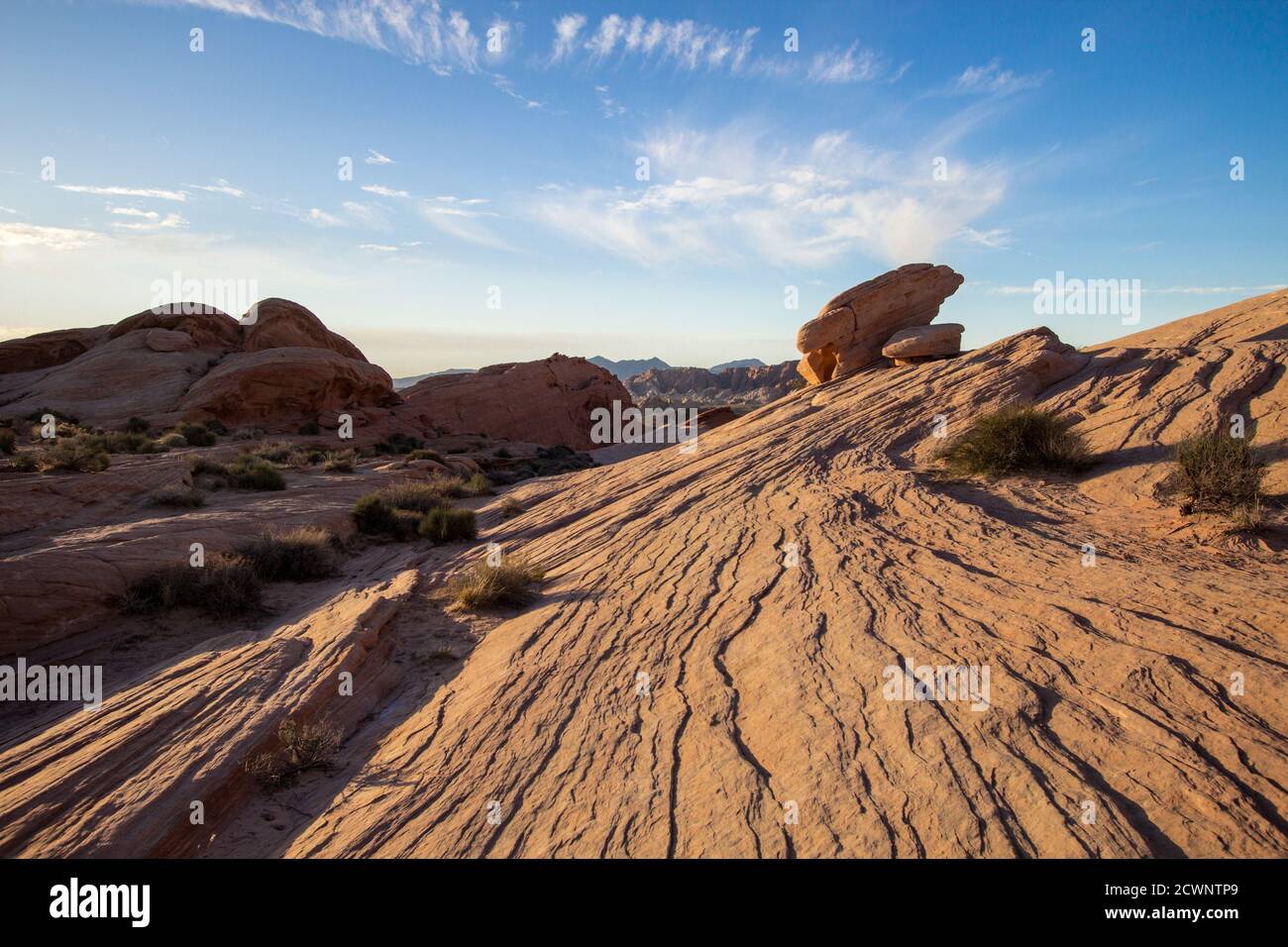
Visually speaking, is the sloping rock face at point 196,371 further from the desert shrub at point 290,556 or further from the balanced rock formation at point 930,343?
the balanced rock formation at point 930,343

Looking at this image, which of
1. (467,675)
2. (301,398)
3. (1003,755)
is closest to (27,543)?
(467,675)

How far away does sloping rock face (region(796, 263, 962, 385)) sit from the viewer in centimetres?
1784

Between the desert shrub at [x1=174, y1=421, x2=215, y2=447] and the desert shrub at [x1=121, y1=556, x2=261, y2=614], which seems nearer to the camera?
the desert shrub at [x1=121, y1=556, x2=261, y2=614]

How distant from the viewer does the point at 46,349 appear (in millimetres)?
37250

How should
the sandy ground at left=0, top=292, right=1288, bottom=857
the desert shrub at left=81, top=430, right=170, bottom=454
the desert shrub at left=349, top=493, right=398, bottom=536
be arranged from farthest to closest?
1. the desert shrub at left=81, top=430, right=170, bottom=454
2. the desert shrub at left=349, top=493, right=398, bottom=536
3. the sandy ground at left=0, top=292, right=1288, bottom=857

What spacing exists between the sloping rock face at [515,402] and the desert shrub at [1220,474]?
34418mm

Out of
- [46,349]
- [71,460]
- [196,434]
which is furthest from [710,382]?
[71,460]

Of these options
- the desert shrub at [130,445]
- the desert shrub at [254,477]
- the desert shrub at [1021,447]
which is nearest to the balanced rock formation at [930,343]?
the desert shrub at [1021,447]

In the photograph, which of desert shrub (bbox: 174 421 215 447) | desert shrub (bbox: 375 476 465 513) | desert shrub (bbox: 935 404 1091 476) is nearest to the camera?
desert shrub (bbox: 935 404 1091 476)

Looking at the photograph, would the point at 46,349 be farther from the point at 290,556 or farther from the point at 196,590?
the point at 196,590

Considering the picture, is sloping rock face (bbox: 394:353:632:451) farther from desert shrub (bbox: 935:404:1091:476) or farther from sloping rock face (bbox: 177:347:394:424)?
desert shrub (bbox: 935:404:1091:476)

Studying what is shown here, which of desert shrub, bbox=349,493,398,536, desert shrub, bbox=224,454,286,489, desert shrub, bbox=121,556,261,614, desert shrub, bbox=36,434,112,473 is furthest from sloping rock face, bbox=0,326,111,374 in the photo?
desert shrub, bbox=121,556,261,614

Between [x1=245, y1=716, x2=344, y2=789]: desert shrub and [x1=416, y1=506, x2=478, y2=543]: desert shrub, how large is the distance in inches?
300
